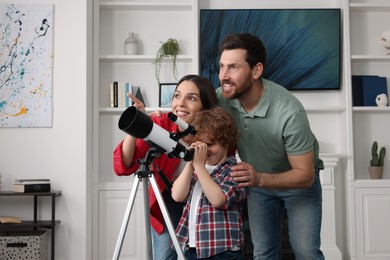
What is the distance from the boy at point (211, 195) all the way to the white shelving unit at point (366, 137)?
2.58 meters

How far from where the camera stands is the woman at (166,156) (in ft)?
6.30

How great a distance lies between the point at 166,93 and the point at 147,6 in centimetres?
74

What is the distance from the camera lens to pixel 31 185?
3.70m

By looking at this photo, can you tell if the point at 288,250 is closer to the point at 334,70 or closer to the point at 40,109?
the point at 334,70

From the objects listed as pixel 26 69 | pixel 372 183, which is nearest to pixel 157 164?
pixel 26 69

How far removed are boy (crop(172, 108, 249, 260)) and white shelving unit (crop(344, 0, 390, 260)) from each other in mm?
2583

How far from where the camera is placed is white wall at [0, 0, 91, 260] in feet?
12.6

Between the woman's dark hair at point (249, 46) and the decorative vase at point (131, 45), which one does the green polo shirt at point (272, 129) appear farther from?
the decorative vase at point (131, 45)

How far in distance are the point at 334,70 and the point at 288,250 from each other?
1532 millimetres

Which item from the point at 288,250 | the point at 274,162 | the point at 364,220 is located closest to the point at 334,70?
the point at 364,220

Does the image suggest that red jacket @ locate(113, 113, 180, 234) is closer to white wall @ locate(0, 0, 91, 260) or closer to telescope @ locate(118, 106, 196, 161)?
telescope @ locate(118, 106, 196, 161)

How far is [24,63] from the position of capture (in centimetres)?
391

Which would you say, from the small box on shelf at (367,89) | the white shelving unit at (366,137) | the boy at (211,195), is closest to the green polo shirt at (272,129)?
the boy at (211,195)

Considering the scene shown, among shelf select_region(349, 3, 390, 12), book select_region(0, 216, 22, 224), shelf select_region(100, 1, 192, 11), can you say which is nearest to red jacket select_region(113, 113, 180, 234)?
book select_region(0, 216, 22, 224)
